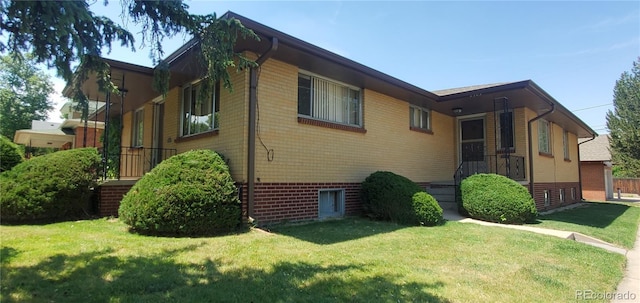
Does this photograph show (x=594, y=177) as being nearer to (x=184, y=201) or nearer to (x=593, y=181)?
(x=593, y=181)

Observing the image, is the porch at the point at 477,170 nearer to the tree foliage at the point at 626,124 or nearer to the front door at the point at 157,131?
the front door at the point at 157,131

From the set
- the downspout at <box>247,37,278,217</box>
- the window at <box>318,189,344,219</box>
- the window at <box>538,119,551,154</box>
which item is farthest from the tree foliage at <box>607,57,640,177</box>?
the downspout at <box>247,37,278,217</box>

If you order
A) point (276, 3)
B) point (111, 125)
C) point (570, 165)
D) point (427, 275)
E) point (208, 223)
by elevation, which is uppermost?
point (276, 3)

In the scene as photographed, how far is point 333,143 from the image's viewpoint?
9.12 meters

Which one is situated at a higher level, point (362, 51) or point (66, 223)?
point (362, 51)

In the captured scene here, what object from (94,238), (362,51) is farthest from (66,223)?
(362,51)

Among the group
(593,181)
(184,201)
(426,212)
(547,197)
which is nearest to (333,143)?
(426,212)

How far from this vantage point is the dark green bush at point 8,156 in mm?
8094

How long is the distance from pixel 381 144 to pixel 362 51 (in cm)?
330

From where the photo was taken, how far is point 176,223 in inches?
236

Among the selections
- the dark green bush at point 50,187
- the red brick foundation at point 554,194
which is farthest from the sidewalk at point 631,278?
the dark green bush at point 50,187

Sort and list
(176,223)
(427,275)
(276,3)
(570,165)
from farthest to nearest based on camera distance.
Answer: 1. (570,165)
2. (276,3)
3. (176,223)
4. (427,275)

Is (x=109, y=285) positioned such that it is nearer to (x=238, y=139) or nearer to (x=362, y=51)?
(x=238, y=139)

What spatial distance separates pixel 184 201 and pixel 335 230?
9.31 feet
